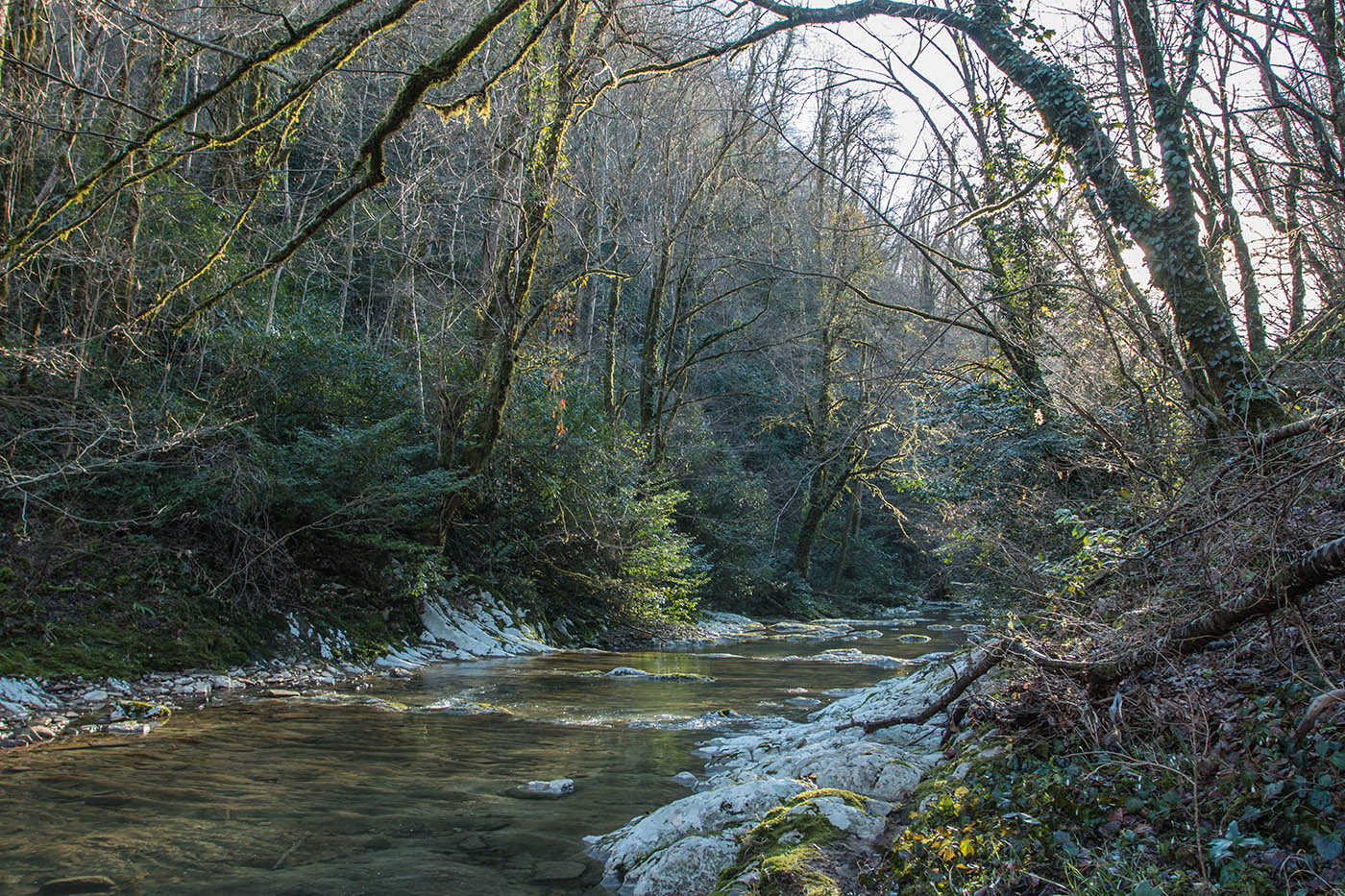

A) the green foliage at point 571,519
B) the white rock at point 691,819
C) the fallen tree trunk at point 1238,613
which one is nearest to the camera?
the fallen tree trunk at point 1238,613

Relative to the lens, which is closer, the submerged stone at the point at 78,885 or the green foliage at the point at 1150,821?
the green foliage at the point at 1150,821

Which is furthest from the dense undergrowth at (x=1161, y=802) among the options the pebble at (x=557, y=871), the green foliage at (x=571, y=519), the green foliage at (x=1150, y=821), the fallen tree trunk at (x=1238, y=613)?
the green foliage at (x=571, y=519)

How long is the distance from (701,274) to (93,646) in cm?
1487

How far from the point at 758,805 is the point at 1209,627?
212cm

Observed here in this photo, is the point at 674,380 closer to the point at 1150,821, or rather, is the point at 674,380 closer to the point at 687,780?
the point at 687,780

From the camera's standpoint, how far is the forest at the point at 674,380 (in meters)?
3.28

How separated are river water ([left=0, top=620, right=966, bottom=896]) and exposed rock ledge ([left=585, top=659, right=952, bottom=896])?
0.25 meters

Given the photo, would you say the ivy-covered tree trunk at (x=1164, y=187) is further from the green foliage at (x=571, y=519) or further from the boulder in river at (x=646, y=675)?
the green foliage at (x=571, y=519)

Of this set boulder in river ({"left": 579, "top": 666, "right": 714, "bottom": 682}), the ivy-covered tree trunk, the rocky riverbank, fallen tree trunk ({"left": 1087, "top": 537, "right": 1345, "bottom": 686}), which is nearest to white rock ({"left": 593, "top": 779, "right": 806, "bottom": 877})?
fallen tree trunk ({"left": 1087, "top": 537, "right": 1345, "bottom": 686})

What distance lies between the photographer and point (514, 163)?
1116 cm

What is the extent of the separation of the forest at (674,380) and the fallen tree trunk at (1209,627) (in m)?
0.02

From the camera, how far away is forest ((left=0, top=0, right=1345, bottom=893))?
328 cm

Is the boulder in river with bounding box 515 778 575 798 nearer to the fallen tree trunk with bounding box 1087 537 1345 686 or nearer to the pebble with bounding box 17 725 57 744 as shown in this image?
the fallen tree trunk with bounding box 1087 537 1345 686

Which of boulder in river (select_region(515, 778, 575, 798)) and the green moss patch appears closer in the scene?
the green moss patch
